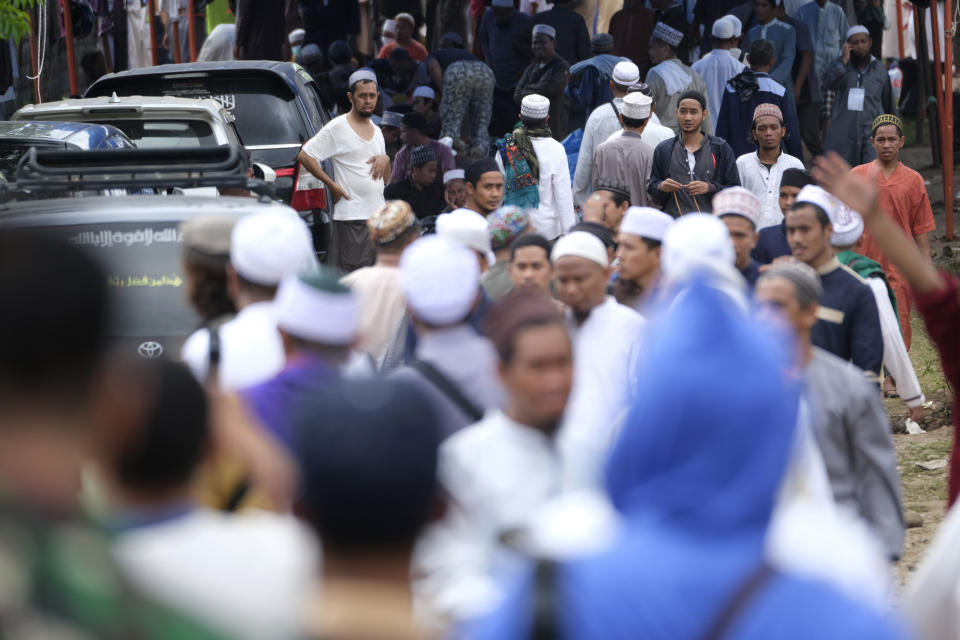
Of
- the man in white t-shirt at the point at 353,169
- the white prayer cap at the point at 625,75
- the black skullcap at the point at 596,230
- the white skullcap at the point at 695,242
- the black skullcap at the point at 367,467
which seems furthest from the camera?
the white prayer cap at the point at 625,75

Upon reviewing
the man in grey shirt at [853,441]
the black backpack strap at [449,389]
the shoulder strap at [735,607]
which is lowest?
the man in grey shirt at [853,441]

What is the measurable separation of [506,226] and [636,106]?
384 centimetres

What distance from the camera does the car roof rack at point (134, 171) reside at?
5809mm

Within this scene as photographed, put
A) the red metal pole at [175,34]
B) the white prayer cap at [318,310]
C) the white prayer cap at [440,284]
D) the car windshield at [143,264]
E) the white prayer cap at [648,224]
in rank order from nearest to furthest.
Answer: the white prayer cap at [318,310], the white prayer cap at [440,284], the car windshield at [143,264], the white prayer cap at [648,224], the red metal pole at [175,34]

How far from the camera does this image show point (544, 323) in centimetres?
338

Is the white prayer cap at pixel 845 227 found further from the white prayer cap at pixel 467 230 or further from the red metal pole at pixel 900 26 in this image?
the red metal pole at pixel 900 26

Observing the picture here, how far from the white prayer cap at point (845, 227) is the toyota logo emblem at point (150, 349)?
128 inches

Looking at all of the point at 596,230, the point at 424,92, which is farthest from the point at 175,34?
the point at 596,230

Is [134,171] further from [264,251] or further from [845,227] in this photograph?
[845,227]

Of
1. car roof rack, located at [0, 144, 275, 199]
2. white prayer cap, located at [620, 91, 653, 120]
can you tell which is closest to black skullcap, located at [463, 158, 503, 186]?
white prayer cap, located at [620, 91, 653, 120]

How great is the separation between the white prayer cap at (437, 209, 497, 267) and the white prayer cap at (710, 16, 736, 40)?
8106 mm

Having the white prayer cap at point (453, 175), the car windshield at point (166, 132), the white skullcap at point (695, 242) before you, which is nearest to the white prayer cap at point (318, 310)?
the white skullcap at point (695, 242)

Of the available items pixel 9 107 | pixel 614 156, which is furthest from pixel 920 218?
pixel 9 107

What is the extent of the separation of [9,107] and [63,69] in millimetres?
1375
